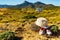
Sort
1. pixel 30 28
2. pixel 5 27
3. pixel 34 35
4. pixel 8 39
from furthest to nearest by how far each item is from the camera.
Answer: pixel 5 27, pixel 30 28, pixel 34 35, pixel 8 39

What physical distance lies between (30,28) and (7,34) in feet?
7.63

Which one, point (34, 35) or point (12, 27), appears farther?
point (12, 27)

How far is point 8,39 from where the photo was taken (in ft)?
40.3

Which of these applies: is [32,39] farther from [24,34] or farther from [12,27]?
[12,27]

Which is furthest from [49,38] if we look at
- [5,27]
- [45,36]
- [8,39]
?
[5,27]

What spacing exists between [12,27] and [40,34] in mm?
2588

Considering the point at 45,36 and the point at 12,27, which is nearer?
the point at 45,36

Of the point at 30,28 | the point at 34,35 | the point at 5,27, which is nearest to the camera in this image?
the point at 34,35

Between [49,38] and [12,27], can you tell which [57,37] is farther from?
[12,27]

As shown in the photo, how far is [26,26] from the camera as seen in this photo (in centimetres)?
1477

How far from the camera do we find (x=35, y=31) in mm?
13742

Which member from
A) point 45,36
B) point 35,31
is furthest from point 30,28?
point 45,36

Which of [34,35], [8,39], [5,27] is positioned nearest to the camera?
[8,39]

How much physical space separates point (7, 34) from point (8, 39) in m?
0.33
